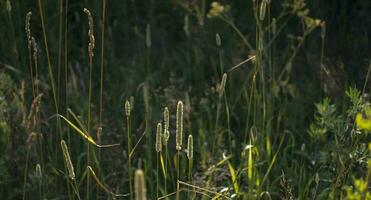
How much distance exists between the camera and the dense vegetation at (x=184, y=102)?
2318mm

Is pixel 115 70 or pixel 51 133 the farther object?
pixel 115 70

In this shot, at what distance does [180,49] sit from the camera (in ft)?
12.5

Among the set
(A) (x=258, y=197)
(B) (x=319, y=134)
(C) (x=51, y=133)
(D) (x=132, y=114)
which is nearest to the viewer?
(A) (x=258, y=197)

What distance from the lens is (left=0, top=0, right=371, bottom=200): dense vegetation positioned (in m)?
2.32

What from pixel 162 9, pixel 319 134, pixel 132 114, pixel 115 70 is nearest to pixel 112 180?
pixel 132 114

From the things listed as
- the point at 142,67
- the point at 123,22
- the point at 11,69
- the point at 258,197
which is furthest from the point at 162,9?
the point at 258,197

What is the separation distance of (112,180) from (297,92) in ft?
3.17

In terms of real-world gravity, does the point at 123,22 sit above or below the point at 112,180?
above

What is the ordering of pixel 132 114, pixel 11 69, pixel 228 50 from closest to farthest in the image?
1. pixel 132 114
2. pixel 11 69
3. pixel 228 50

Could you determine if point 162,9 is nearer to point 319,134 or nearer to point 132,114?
point 132,114

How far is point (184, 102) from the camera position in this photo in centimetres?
310

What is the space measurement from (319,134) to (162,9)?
1898mm

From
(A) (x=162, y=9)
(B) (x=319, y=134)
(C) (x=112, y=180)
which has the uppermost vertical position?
(A) (x=162, y=9)

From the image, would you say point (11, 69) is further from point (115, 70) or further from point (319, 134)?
point (319, 134)
